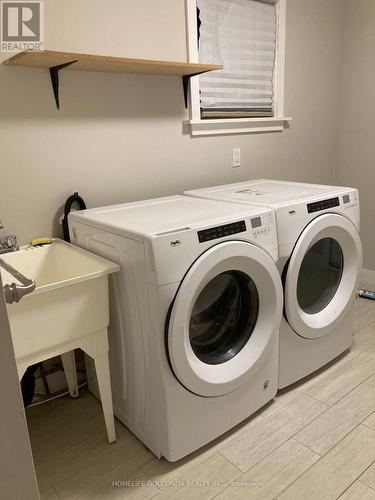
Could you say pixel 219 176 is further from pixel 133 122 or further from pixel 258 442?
pixel 258 442

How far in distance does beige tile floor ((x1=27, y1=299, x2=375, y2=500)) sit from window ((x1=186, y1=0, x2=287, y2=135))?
1.54 meters

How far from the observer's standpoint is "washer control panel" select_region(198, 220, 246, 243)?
1369 millimetres

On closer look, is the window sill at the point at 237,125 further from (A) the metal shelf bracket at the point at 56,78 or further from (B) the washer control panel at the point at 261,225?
(B) the washer control panel at the point at 261,225

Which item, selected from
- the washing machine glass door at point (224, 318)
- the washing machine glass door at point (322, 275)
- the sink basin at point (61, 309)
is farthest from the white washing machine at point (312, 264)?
the sink basin at point (61, 309)

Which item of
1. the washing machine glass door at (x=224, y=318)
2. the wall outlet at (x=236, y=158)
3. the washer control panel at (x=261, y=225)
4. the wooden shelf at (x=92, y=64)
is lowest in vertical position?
the washing machine glass door at (x=224, y=318)

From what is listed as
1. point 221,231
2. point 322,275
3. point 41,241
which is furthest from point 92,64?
point 322,275

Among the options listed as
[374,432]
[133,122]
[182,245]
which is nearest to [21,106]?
[133,122]

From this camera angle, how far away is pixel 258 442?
1616mm

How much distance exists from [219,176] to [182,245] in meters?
1.20

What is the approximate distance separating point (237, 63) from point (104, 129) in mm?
972

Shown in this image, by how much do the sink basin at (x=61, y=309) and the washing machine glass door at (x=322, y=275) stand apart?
0.78m

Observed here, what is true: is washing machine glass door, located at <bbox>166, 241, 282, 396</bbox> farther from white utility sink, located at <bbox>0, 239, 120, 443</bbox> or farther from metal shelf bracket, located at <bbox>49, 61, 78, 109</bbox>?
metal shelf bracket, located at <bbox>49, 61, 78, 109</bbox>

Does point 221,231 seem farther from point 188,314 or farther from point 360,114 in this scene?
point 360,114

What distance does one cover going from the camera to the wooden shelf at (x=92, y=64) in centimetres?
148
